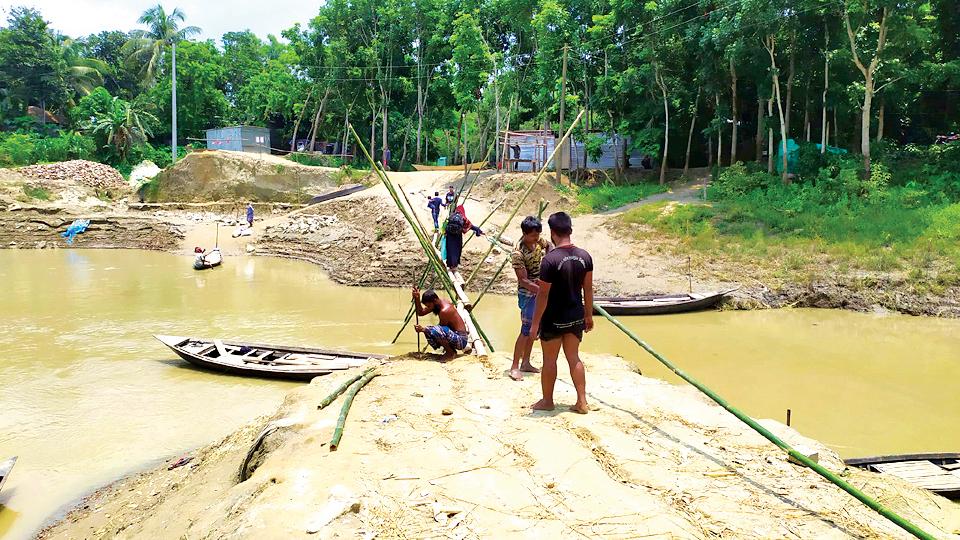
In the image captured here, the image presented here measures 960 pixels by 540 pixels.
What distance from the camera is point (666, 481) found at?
3859mm

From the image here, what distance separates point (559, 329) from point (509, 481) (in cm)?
134

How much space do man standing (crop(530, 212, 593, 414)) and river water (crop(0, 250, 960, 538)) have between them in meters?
1.25

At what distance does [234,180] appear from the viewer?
30875mm

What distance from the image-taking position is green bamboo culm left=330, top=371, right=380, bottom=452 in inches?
169

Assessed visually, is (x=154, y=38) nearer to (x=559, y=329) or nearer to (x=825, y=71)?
(x=825, y=71)

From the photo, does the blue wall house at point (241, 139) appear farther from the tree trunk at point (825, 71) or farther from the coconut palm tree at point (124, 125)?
the tree trunk at point (825, 71)

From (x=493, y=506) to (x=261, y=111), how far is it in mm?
39095

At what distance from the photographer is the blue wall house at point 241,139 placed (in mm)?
34844

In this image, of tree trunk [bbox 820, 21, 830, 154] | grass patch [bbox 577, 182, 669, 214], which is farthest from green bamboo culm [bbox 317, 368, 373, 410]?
tree trunk [bbox 820, 21, 830, 154]

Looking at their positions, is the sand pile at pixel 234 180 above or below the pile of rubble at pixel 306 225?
above

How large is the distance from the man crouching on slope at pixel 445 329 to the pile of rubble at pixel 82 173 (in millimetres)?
30092

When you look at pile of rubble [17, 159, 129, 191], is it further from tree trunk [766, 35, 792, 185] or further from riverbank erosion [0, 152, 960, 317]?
tree trunk [766, 35, 792, 185]

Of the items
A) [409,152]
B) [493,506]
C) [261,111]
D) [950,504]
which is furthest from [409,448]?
[261,111]

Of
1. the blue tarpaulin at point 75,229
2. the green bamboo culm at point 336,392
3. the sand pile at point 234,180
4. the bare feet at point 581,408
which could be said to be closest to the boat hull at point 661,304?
the green bamboo culm at point 336,392
